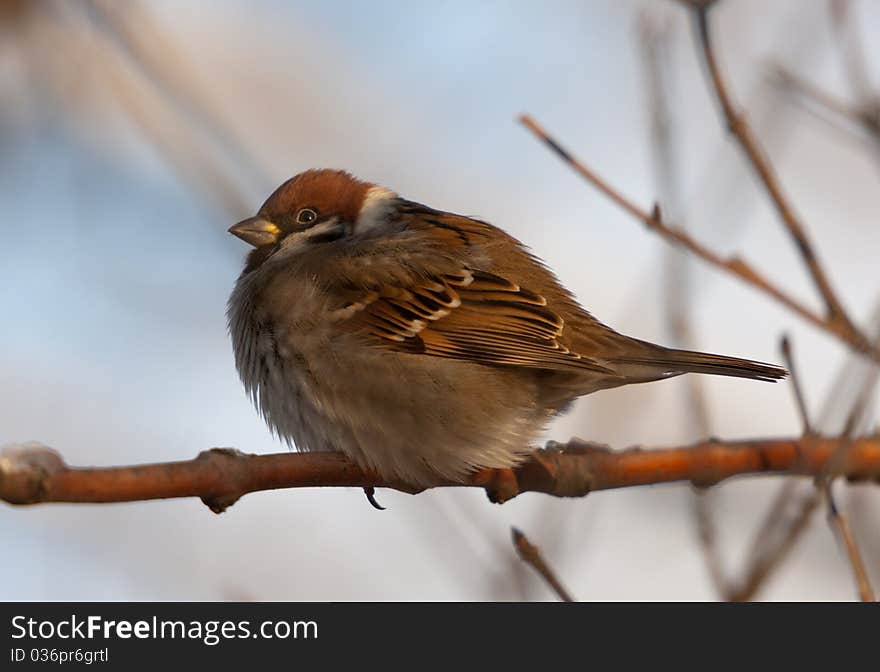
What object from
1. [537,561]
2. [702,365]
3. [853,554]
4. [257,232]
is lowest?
[853,554]

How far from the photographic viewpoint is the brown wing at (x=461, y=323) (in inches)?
150

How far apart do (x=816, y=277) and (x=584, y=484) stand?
2.75 ft

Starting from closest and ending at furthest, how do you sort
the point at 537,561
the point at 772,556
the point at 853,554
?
the point at 853,554, the point at 772,556, the point at 537,561

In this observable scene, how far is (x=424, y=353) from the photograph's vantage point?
384cm

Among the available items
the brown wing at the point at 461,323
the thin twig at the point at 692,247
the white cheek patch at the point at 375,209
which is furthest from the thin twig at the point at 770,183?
the white cheek patch at the point at 375,209

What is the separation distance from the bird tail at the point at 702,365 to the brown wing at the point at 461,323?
18cm

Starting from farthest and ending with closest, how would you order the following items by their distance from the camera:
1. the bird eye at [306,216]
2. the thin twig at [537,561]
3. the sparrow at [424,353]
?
the bird eye at [306,216]
the sparrow at [424,353]
the thin twig at [537,561]

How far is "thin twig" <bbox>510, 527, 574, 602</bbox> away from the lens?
2377 millimetres

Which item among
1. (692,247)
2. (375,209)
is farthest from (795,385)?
(375,209)

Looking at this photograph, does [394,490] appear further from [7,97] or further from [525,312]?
[7,97]

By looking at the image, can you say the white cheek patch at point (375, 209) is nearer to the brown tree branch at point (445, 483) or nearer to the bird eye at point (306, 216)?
the bird eye at point (306, 216)

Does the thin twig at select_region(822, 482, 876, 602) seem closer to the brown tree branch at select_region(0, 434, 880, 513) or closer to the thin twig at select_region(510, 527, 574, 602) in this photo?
the brown tree branch at select_region(0, 434, 880, 513)

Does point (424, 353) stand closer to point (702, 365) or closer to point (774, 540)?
point (702, 365)

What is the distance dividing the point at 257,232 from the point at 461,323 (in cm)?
104
